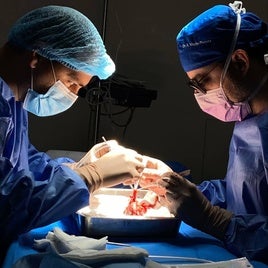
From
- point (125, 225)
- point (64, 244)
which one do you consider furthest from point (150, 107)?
point (64, 244)

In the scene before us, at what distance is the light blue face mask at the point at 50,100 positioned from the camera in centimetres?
176

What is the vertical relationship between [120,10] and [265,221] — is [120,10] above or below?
above

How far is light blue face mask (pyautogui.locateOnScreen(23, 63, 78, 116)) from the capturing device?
69.2 inches

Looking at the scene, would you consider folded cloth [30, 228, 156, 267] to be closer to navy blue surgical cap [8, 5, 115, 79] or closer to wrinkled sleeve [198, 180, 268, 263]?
wrinkled sleeve [198, 180, 268, 263]

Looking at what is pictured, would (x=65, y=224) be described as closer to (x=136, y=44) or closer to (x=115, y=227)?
(x=115, y=227)

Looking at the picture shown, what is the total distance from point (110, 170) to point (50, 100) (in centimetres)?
38

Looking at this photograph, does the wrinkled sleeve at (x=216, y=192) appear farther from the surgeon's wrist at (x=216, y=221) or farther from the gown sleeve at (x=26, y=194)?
the gown sleeve at (x=26, y=194)

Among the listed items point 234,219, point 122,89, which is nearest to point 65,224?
point 234,219

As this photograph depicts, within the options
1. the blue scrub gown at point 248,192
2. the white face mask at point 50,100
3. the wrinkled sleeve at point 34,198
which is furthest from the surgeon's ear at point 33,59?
the blue scrub gown at point 248,192

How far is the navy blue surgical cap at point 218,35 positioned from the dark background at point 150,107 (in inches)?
54.2

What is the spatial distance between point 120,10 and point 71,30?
Answer: 1.59 metres

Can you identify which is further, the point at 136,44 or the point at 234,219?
the point at 136,44

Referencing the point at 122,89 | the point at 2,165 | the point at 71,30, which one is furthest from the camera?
the point at 122,89

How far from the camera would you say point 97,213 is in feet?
5.27
